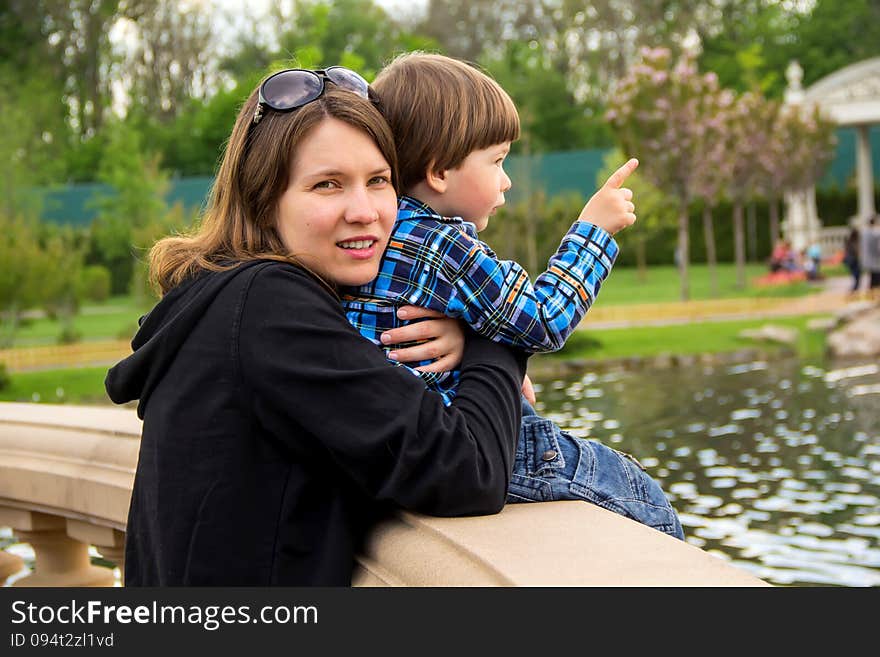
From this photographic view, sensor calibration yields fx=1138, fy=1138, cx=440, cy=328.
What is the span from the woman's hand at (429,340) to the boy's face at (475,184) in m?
0.28

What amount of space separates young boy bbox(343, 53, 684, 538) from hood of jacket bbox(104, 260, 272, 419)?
300 millimetres

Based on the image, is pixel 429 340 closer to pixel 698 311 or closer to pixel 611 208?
pixel 611 208

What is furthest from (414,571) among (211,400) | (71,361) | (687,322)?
(687,322)

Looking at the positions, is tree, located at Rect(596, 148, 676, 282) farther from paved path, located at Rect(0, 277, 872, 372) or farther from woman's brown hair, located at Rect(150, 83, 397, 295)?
woman's brown hair, located at Rect(150, 83, 397, 295)

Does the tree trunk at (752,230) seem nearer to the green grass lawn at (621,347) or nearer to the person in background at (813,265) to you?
the person in background at (813,265)

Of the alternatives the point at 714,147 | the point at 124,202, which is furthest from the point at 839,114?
the point at 124,202

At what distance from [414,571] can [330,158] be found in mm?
641

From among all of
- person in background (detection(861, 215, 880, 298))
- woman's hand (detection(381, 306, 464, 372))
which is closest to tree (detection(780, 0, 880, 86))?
person in background (detection(861, 215, 880, 298))

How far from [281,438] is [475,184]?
705 mm

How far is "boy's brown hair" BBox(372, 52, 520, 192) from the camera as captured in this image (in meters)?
2.00

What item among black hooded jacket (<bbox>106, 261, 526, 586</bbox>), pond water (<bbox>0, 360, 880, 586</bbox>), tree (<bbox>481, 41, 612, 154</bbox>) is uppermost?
tree (<bbox>481, 41, 612, 154</bbox>)

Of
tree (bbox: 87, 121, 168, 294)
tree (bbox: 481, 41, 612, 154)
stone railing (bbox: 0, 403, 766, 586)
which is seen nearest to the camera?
stone railing (bbox: 0, 403, 766, 586)

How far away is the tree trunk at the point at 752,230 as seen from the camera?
34.1 m
